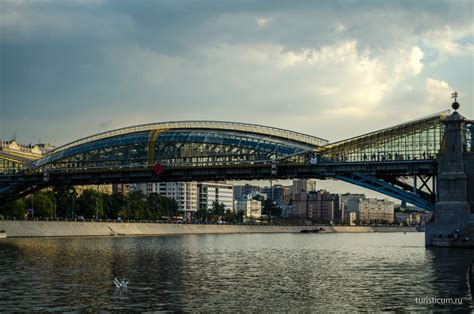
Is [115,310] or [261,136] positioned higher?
[261,136]

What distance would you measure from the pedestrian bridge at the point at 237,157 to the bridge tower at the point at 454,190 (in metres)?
3.00

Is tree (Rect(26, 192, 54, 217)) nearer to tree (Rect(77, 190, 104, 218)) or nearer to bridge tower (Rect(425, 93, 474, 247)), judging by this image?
tree (Rect(77, 190, 104, 218))

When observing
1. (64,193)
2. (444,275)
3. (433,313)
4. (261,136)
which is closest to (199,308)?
(433,313)

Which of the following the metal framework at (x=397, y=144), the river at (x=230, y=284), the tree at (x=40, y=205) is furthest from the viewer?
the tree at (x=40, y=205)

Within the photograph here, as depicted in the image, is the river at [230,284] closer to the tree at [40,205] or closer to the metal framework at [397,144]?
the metal framework at [397,144]

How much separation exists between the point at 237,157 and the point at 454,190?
3266 cm

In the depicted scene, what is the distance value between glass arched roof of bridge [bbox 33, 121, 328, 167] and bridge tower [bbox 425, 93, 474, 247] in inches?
830

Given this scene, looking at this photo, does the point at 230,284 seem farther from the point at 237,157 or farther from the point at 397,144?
the point at 237,157

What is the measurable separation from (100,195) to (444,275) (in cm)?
14948

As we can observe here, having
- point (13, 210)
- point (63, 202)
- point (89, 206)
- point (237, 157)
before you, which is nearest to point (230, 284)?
point (237, 157)

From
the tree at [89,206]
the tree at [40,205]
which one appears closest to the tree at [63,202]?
the tree at [89,206]

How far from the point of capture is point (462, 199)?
3494 inches

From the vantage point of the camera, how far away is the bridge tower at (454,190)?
8812 centimetres

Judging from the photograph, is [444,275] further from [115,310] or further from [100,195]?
[100,195]
